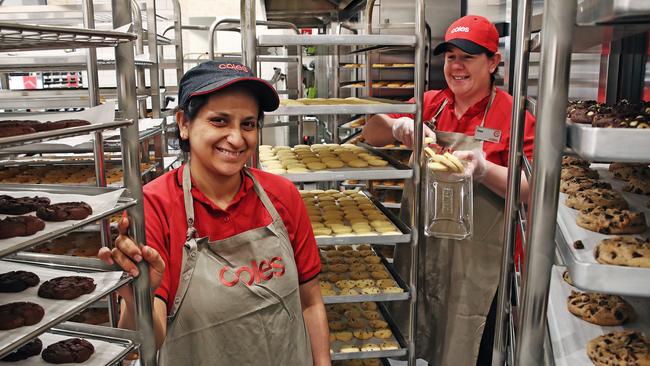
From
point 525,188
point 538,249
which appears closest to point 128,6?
point 538,249

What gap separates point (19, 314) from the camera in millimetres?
1205

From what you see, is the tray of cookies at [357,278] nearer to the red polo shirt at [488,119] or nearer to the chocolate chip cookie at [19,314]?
the red polo shirt at [488,119]

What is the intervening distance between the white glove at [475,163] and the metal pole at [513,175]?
67 cm

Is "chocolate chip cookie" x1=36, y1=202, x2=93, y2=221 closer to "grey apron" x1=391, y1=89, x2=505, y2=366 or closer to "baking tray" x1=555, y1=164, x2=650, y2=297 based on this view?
"baking tray" x1=555, y1=164, x2=650, y2=297

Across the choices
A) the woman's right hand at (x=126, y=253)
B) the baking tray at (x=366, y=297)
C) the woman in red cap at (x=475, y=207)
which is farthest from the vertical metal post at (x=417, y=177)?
the woman's right hand at (x=126, y=253)

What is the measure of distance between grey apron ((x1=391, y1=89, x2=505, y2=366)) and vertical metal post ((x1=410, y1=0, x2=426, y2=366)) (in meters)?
0.11

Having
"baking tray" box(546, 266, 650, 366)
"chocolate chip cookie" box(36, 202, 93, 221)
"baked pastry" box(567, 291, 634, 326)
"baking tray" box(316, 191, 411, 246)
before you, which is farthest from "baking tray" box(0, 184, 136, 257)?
"baking tray" box(316, 191, 411, 246)

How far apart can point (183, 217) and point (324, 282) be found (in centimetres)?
125

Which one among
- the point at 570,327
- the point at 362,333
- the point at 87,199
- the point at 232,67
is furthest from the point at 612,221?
the point at 362,333

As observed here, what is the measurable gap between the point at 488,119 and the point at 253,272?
1.50 m

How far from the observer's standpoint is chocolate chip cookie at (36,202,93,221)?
1.27 m

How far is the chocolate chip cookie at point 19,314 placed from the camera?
3.82ft

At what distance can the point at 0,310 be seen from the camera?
121 cm

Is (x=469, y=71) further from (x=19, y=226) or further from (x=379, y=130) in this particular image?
(x=19, y=226)
